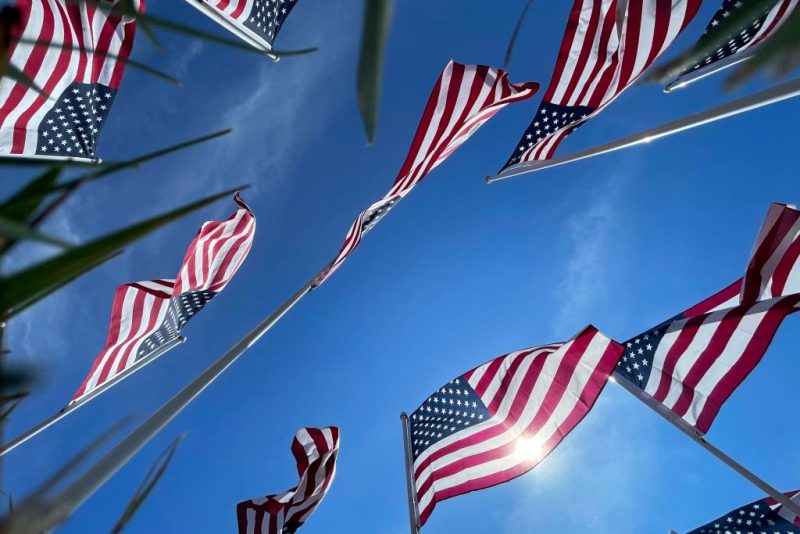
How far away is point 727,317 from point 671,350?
0.81 m

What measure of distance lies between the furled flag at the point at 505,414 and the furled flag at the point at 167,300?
422 cm

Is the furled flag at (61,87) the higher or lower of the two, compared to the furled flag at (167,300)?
higher

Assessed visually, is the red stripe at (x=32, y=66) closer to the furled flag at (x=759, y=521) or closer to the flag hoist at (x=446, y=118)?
the flag hoist at (x=446, y=118)

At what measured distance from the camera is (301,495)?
396 inches

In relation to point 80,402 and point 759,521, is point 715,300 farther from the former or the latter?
point 80,402

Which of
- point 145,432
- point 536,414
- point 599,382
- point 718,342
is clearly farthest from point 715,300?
point 145,432

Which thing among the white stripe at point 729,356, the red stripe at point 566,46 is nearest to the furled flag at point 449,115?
the red stripe at point 566,46

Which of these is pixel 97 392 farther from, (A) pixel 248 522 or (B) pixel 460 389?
(B) pixel 460 389

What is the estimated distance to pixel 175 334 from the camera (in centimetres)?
1064

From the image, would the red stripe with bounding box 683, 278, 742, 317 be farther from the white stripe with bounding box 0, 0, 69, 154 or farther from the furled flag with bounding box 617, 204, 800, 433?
the white stripe with bounding box 0, 0, 69, 154

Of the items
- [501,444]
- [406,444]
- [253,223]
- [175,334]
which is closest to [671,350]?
[501,444]

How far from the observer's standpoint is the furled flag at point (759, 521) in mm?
7832

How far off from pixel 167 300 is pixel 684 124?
772cm

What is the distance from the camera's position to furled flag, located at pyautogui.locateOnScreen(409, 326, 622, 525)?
8.16 meters
